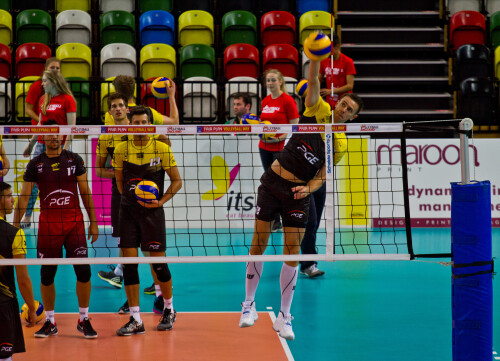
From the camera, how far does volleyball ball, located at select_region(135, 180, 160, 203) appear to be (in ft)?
18.0

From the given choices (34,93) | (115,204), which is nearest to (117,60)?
(34,93)

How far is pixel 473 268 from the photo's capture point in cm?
415

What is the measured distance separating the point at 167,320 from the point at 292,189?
1.59m

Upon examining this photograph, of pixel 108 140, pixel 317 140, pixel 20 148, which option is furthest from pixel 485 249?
pixel 20 148

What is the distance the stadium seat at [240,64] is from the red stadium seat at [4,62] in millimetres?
3864

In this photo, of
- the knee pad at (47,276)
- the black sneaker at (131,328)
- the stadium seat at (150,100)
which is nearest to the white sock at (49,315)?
the knee pad at (47,276)

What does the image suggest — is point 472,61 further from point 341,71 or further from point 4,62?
point 4,62

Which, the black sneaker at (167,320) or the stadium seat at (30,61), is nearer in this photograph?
the black sneaker at (167,320)

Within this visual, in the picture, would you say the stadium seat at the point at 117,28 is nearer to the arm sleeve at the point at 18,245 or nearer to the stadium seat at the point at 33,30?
the stadium seat at the point at 33,30

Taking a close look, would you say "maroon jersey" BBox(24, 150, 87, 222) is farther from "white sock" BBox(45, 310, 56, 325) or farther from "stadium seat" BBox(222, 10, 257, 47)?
"stadium seat" BBox(222, 10, 257, 47)

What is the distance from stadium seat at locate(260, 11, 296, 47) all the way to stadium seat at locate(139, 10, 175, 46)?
1784mm

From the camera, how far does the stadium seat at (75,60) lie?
12297 millimetres

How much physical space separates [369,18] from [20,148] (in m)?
7.66

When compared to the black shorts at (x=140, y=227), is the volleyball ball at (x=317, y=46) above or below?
above
